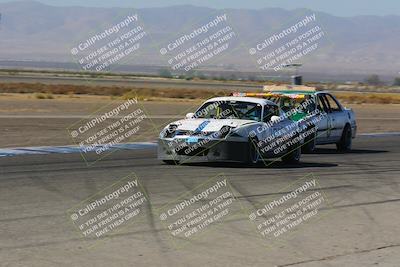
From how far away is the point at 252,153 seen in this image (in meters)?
15.4

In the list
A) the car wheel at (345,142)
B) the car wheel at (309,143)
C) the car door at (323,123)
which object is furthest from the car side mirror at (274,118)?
the car wheel at (345,142)

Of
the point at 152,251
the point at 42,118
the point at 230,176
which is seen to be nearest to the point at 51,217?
the point at 152,251

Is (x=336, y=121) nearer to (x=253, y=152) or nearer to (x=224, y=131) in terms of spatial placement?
(x=253, y=152)

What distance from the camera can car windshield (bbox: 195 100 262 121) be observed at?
52.9 ft

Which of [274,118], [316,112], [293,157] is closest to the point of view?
[274,118]

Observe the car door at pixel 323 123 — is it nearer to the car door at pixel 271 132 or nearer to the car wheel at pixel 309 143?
the car wheel at pixel 309 143

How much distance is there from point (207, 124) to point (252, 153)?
0.97 metres

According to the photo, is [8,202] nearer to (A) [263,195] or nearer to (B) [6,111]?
(A) [263,195]

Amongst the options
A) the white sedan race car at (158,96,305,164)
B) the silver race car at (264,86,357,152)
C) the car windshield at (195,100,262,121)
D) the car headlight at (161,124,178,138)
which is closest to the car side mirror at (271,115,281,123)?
the white sedan race car at (158,96,305,164)

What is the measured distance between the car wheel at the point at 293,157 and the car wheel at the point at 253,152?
132 cm

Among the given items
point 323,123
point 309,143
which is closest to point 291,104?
point 323,123

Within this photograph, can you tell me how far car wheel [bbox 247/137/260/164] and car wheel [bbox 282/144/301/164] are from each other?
132 centimetres

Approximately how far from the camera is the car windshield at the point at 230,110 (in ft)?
52.9

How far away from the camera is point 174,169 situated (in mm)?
14578
